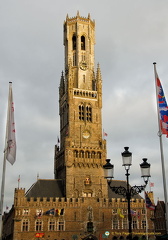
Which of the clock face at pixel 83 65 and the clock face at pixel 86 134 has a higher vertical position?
the clock face at pixel 83 65

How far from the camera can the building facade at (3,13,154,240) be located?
214 feet

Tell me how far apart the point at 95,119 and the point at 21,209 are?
27392 millimetres

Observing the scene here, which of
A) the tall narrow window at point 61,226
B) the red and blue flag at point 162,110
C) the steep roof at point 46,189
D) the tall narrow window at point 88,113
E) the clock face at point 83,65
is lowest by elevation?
the tall narrow window at point 61,226

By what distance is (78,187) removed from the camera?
70.1 metres

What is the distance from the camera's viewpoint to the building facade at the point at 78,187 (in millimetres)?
65250

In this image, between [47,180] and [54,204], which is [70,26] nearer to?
[47,180]

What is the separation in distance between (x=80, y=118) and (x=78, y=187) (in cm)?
1666

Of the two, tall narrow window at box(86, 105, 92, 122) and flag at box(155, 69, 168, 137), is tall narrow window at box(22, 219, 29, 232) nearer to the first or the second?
tall narrow window at box(86, 105, 92, 122)

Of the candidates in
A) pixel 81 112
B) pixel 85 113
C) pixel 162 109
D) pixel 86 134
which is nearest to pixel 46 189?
pixel 86 134

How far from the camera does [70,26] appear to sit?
8712cm

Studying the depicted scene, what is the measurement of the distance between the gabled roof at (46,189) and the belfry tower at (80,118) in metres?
1.81

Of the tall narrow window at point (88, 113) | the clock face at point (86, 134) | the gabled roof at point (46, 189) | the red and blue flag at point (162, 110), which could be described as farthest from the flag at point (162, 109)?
the tall narrow window at point (88, 113)

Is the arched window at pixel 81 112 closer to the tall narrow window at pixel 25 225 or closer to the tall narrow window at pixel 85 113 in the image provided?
the tall narrow window at pixel 85 113

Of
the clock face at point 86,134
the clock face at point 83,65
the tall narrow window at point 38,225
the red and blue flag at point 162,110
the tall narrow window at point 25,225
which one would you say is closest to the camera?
the red and blue flag at point 162,110
